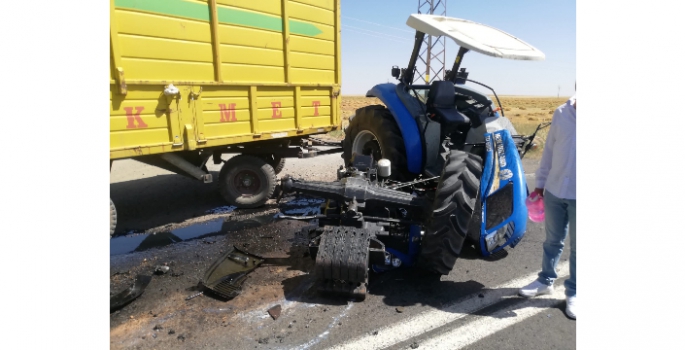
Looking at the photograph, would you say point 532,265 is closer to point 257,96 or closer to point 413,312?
point 413,312

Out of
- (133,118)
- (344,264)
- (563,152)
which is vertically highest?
(133,118)

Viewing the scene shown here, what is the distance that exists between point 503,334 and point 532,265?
1.30 meters

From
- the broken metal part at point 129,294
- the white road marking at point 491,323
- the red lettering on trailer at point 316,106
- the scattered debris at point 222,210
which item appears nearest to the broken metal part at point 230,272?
the broken metal part at point 129,294

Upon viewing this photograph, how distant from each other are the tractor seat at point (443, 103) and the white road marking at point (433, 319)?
212 cm

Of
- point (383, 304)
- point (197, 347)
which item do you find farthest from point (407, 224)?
point (197, 347)

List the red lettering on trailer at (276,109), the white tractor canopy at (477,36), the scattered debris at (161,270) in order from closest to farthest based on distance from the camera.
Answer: the scattered debris at (161,270) < the white tractor canopy at (477,36) < the red lettering on trailer at (276,109)

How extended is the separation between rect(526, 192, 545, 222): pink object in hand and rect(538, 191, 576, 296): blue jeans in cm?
17

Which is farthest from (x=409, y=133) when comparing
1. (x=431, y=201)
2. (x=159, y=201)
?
(x=159, y=201)

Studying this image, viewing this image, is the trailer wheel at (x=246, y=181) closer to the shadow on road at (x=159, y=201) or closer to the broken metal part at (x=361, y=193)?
the shadow on road at (x=159, y=201)

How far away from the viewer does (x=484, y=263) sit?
376cm

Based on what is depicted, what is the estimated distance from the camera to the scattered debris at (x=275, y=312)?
2.91 meters

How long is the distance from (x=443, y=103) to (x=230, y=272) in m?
3.26

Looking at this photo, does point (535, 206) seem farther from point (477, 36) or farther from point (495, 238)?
point (477, 36)

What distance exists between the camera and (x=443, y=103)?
4.87 meters
